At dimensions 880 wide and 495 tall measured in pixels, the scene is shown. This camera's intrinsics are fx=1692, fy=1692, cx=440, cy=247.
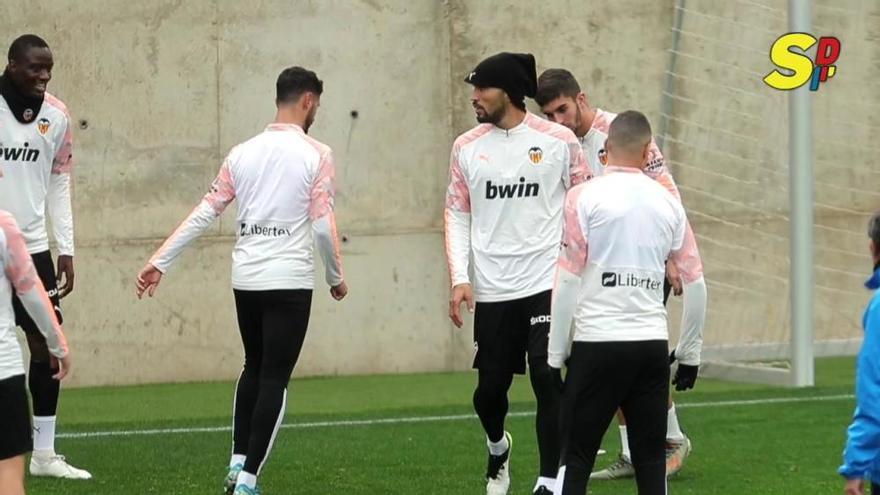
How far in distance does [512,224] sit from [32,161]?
101 inches

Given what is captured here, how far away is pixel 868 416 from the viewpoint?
448cm

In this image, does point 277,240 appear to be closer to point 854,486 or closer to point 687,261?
point 687,261

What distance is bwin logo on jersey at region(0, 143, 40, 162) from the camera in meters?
8.27

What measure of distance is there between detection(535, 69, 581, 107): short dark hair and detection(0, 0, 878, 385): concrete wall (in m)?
6.10

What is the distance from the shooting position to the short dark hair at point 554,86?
7738 mm

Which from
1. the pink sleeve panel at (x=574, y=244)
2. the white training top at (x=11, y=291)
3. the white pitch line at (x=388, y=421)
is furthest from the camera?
the white pitch line at (x=388, y=421)

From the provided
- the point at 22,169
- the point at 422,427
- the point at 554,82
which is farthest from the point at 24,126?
the point at 422,427

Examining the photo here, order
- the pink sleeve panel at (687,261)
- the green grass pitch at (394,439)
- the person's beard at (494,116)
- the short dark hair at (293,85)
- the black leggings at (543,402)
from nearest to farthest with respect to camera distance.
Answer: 1. the pink sleeve panel at (687,261)
2. the black leggings at (543,402)
3. the person's beard at (494,116)
4. the short dark hair at (293,85)
5. the green grass pitch at (394,439)

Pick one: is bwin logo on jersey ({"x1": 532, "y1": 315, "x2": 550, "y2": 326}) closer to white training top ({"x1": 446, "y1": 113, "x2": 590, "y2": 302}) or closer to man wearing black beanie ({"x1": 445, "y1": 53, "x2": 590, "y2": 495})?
man wearing black beanie ({"x1": 445, "y1": 53, "x2": 590, "y2": 495})

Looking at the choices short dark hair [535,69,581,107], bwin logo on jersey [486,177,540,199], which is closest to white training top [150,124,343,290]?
bwin logo on jersey [486,177,540,199]

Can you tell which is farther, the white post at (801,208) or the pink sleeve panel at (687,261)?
the white post at (801,208)

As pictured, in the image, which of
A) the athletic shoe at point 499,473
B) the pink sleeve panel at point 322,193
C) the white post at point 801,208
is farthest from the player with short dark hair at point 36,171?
the white post at point 801,208

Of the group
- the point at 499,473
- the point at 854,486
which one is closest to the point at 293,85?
the point at 499,473

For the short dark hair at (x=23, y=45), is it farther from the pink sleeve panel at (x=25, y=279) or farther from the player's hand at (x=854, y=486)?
the player's hand at (x=854, y=486)
